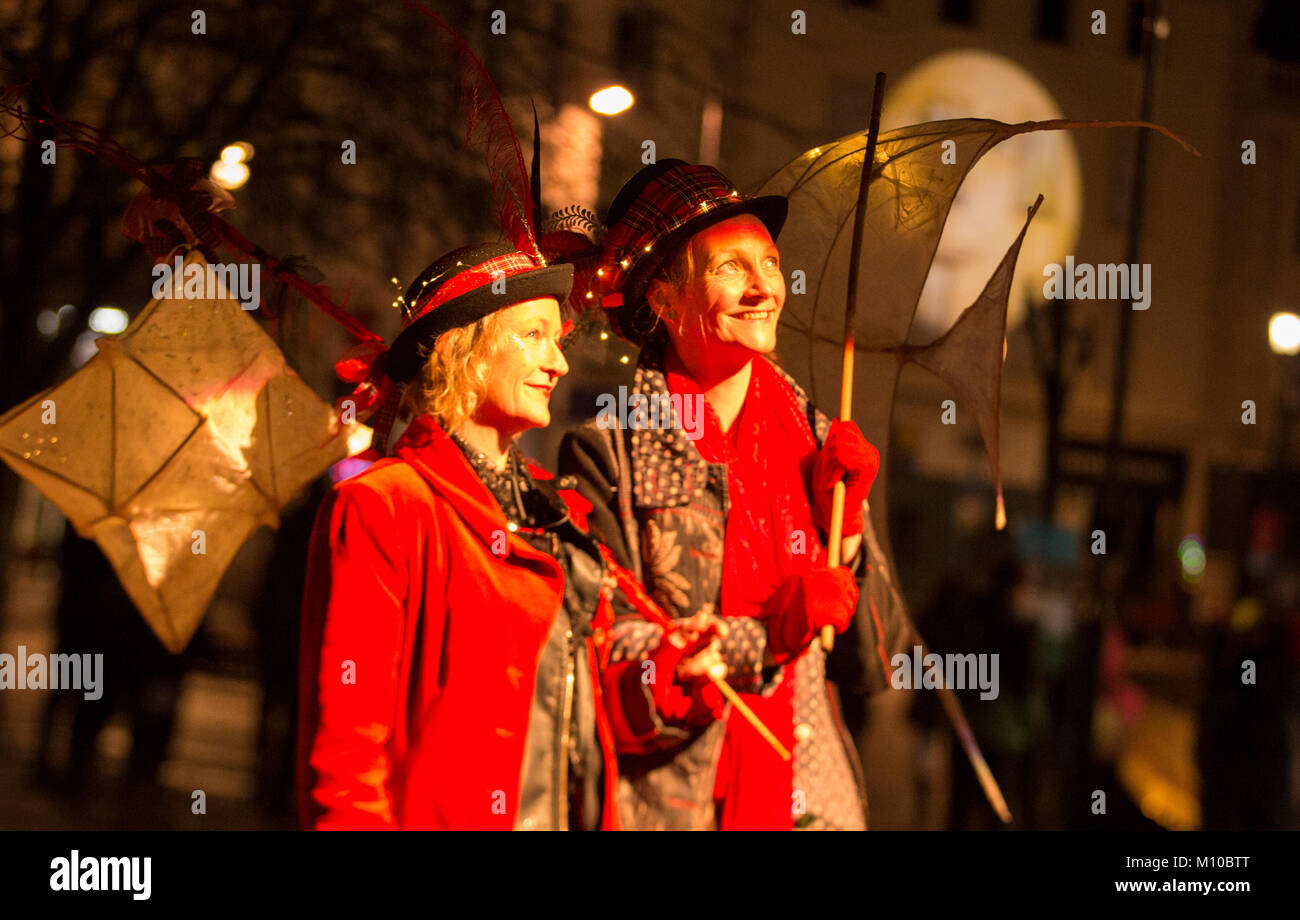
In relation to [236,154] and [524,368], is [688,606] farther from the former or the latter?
[236,154]

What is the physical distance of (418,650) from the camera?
2.19 metres

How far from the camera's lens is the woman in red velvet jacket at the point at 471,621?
211 cm

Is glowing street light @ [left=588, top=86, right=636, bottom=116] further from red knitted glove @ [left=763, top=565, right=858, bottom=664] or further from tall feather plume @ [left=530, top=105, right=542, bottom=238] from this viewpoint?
red knitted glove @ [left=763, top=565, right=858, bottom=664]

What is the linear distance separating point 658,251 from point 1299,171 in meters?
11.8

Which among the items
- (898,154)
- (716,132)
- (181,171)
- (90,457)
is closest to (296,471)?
(90,457)

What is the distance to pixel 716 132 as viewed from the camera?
11.5 ft

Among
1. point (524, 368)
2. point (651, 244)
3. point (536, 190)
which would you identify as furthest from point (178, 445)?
point (651, 244)

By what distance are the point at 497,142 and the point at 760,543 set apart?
2.93 feet

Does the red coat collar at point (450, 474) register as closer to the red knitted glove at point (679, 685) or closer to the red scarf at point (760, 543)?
the red knitted glove at point (679, 685)

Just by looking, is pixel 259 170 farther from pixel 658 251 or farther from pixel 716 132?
pixel 658 251

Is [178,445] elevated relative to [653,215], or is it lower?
lower

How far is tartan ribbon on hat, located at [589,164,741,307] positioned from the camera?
238cm

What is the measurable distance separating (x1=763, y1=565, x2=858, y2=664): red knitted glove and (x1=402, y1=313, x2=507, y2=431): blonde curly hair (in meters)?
0.62
